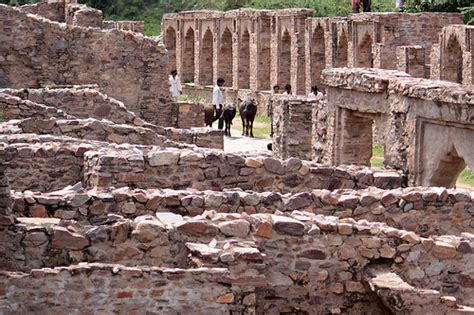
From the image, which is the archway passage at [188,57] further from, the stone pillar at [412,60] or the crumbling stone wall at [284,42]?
the stone pillar at [412,60]

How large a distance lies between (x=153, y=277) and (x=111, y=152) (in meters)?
3.80

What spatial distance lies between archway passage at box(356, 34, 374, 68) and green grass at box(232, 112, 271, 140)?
10.4ft

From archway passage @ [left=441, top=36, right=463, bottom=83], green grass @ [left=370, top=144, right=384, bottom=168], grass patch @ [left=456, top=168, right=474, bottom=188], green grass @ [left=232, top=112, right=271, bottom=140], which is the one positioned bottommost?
green grass @ [left=232, top=112, right=271, bottom=140]

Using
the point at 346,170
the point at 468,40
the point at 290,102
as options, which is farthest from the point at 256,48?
the point at 346,170

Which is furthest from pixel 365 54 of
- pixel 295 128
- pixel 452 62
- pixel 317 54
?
pixel 295 128

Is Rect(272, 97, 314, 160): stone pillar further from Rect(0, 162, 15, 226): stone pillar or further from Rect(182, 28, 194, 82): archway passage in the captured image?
Rect(182, 28, 194, 82): archway passage

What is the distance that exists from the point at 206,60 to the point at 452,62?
912 inches

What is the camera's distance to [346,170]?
12.3m

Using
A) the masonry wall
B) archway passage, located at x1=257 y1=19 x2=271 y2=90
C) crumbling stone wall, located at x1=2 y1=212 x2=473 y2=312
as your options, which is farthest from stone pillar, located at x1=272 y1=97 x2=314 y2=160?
archway passage, located at x1=257 y1=19 x2=271 y2=90

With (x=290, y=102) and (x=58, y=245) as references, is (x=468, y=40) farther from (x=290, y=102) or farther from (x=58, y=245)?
(x=58, y=245)

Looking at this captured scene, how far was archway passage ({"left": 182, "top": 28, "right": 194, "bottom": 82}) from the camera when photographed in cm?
5547

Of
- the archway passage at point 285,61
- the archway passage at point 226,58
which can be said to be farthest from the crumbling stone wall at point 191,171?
the archway passage at point 226,58

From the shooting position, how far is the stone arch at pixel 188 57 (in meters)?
55.5

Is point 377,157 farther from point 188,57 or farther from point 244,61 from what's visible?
point 188,57
